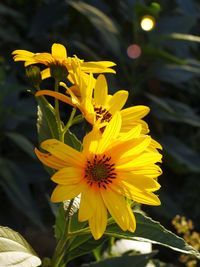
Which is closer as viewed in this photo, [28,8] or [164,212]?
[164,212]

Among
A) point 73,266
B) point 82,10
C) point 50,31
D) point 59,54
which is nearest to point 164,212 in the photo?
point 73,266

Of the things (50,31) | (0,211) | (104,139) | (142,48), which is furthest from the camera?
(50,31)

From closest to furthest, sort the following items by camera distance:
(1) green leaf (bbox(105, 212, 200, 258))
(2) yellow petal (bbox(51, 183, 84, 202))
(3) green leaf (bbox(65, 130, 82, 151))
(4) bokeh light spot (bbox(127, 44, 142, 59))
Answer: (2) yellow petal (bbox(51, 183, 84, 202)), (1) green leaf (bbox(105, 212, 200, 258)), (3) green leaf (bbox(65, 130, 82, 151)), (4) bokeh light spot (bbox(127, 44, 142, 59))

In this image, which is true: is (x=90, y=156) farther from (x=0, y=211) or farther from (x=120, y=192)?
(x=0, y=211)

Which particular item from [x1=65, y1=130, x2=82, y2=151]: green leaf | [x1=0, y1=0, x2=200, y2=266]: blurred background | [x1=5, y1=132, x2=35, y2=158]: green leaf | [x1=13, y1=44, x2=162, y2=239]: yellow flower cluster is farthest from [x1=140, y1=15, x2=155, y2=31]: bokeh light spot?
[x1=13, y1=44, x2=162, y2=239]: yellow flower cluster

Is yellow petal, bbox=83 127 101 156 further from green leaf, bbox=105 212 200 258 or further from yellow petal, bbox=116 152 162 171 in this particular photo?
green leaf, bbox=105 212 200 258

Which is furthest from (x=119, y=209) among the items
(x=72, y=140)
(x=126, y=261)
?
(x=126, y=261)
